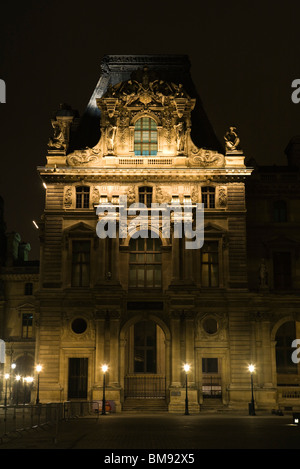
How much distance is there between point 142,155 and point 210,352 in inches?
630

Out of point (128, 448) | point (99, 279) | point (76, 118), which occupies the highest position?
point (76, 118)

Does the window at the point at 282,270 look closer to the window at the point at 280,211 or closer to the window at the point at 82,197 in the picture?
the window at the point at 280,211

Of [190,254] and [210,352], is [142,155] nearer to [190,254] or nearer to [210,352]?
[190,254]

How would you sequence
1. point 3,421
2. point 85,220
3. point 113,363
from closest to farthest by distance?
point 3,421 → point 113,363 → point 85,220

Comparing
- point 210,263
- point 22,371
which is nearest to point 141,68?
point 210,263

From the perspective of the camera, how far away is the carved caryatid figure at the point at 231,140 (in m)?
53.6

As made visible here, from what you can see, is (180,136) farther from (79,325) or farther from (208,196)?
(79,325)

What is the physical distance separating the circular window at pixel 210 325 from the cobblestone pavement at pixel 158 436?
50.3ft

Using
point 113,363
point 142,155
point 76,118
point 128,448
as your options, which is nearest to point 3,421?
point 128,448

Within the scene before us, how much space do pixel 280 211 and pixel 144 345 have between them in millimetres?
15906

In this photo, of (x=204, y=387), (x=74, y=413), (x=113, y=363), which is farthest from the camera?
(x=204, y=387)

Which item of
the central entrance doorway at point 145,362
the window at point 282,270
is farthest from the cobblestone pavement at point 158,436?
the window at point 282,270

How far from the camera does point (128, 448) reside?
22.7 meters

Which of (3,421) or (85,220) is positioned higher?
(85,220)
